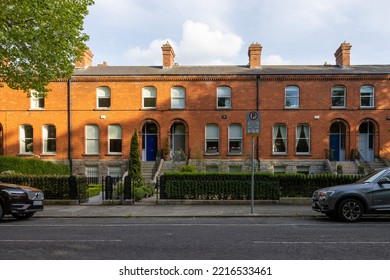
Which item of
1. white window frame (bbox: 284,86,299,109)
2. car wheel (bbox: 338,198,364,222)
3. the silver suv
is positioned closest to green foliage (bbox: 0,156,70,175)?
the silver suv

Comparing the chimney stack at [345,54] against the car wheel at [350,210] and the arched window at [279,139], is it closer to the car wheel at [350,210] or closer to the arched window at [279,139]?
the arched window at [279,139]

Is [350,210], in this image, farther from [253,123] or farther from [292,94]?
[292,94]

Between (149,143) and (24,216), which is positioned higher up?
(149,143)

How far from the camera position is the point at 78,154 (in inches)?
1268

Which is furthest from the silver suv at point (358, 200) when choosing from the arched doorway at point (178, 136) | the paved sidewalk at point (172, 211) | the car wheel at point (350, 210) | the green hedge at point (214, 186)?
the arched doorway at point (178, 136)

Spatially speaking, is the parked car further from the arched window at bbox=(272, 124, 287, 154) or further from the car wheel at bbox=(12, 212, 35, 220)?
the arched window at bbox=(272, 124, 287, 154)

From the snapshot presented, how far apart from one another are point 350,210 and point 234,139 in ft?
65.4

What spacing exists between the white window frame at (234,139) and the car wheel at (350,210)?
1965 centimetres

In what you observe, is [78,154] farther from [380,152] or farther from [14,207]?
[380,152]

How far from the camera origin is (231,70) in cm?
3281

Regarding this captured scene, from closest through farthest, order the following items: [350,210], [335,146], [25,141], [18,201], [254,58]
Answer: [350,210]
[18,201]
[335,146]
[25,141]
[254,58]

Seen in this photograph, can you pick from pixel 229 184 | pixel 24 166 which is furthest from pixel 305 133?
pixel 24 166
